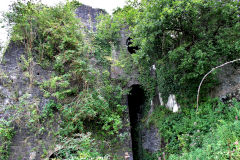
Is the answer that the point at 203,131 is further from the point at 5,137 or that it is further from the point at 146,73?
the point at 5,137

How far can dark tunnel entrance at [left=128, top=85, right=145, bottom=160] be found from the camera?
25.2 ft

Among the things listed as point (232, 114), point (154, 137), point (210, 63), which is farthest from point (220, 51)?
point (154, 137)

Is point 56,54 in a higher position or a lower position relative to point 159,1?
lower

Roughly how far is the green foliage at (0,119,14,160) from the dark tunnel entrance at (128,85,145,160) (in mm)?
4612

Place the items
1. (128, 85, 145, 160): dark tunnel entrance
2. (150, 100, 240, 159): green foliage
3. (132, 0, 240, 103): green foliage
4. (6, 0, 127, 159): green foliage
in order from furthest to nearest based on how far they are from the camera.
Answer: (128, 85, 145, 160): dark tunnel entrance < (6, 0, 127, 159): green foliage < (132, 0, 240, 103): green foliage < (150, 100, 240, 159): green foliage

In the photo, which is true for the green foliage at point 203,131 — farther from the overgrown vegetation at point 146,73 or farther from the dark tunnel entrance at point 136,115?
the dark tunnel entrance at point 136,115

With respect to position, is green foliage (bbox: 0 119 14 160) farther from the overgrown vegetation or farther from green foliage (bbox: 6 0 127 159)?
green foliage (bbox: 6 0 127 159)

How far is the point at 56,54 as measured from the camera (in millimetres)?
7113

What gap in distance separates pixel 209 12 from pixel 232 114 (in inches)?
117

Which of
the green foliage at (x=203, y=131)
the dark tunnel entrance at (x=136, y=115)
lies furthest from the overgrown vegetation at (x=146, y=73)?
the dark tunnel entrance at (x=136, y=115)

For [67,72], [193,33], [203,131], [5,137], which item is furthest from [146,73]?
[5,137]

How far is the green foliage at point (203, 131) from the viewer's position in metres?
3.60

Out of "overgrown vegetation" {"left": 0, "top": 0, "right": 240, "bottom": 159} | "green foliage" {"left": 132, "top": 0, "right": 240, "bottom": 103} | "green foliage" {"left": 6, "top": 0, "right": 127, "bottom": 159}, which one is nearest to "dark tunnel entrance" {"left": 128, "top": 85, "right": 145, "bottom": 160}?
"overgrown vegetation" {"left": 0, "top": 0, "right": 240, "bottom": 159}

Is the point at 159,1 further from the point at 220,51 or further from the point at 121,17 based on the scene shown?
the point at 121,17
